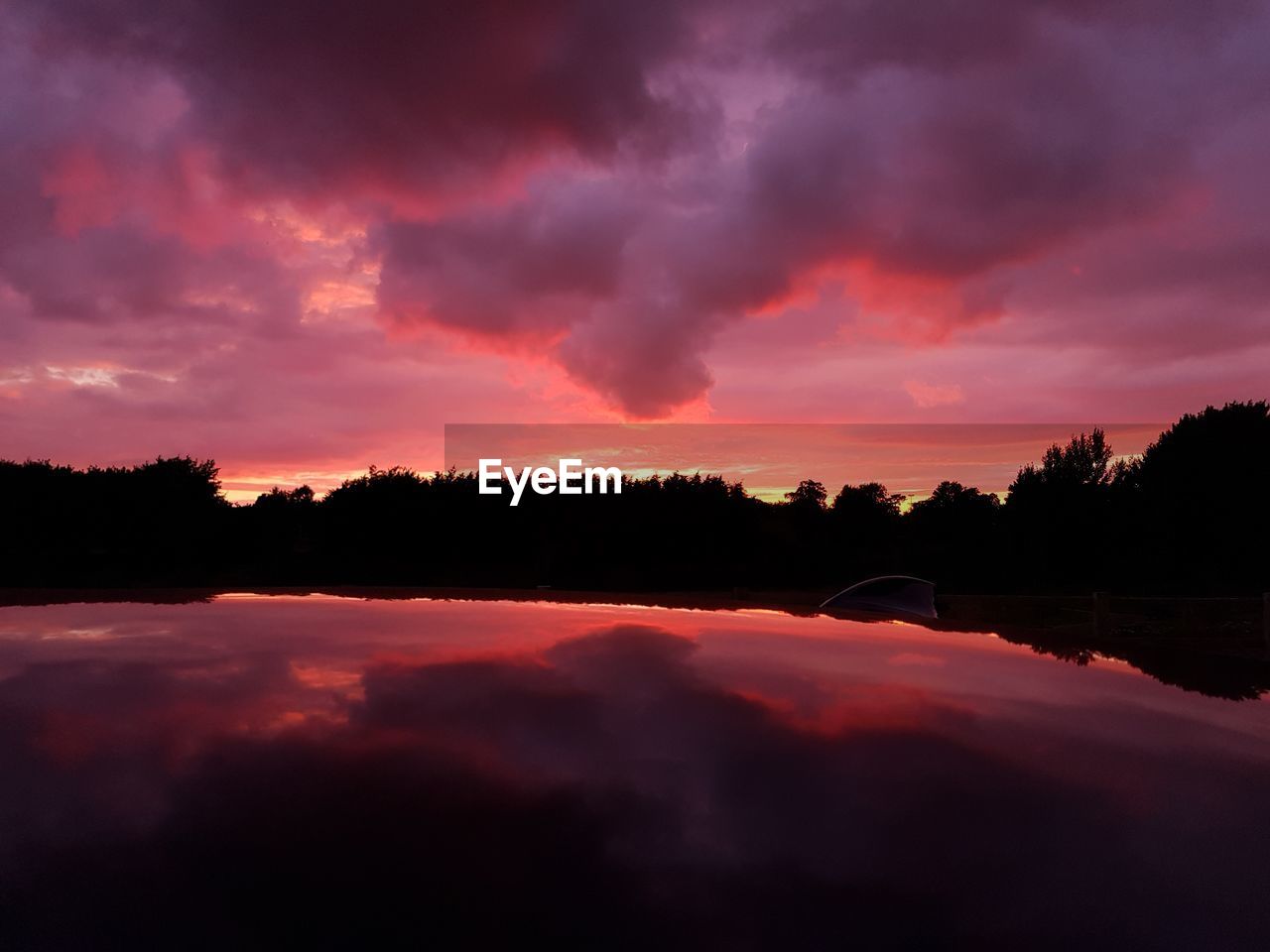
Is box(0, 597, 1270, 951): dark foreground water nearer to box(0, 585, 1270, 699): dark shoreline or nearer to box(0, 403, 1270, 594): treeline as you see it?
box(0, 585, 1270, 699): dark shoreline

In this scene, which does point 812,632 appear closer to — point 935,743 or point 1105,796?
point 935,743

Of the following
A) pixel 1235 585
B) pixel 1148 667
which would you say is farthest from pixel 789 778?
pixel 1235 585

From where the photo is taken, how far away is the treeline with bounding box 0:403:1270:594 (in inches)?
2069

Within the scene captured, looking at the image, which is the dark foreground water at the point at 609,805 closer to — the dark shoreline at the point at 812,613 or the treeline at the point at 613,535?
the dark shoreline at the point at 812,613

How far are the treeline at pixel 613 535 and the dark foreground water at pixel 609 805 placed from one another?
47.3 metres

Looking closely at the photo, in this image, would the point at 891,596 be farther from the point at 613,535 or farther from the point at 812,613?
the point at 613,535

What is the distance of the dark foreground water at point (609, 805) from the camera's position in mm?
1030

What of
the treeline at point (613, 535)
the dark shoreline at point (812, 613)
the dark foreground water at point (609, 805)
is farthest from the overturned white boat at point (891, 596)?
the treeline at point (613, 535)

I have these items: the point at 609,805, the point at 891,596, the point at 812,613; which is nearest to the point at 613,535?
the point at 891,596

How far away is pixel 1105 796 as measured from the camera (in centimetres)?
142

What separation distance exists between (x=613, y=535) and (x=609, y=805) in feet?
197

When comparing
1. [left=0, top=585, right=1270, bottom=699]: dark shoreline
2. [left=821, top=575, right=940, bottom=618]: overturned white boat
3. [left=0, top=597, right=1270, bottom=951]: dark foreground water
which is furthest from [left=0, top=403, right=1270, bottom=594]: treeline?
[left=0, top=597, right=1270, bottom=951]: dark foreground water

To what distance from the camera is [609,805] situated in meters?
1.30

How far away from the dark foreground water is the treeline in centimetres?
4729
